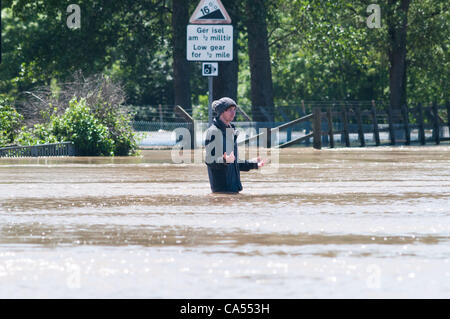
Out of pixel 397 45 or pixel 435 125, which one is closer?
pixel 435 125

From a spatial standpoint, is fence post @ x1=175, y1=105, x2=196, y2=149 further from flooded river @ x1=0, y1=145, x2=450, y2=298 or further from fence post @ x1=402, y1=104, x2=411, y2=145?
flooded river @ x1=0, y1=145, x2=450, y2=298

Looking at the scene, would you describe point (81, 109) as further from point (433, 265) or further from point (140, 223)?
point (433, 265)

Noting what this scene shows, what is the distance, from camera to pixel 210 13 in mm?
20203

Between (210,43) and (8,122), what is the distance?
15.4 ft

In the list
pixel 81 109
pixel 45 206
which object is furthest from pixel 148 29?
pixel 45 206

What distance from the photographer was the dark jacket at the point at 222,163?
1285cm

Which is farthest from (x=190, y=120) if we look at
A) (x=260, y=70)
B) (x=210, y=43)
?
(x=260, y=70)

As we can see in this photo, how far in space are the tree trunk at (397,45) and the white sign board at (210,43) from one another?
66.3ft

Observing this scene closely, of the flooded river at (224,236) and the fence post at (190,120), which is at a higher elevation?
the fence post at (190,120)

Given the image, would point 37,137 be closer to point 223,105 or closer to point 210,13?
point 210,13

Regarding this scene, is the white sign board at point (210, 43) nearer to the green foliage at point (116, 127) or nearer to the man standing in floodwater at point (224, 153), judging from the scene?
the green foliage at point (116, 127)

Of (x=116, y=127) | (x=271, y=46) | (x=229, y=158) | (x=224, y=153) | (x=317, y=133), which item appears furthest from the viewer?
(x=271, y=46)

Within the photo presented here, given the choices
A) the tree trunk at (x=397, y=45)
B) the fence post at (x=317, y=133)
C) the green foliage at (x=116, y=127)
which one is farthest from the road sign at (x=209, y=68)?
the tree trunk at (x=397, y=45)
